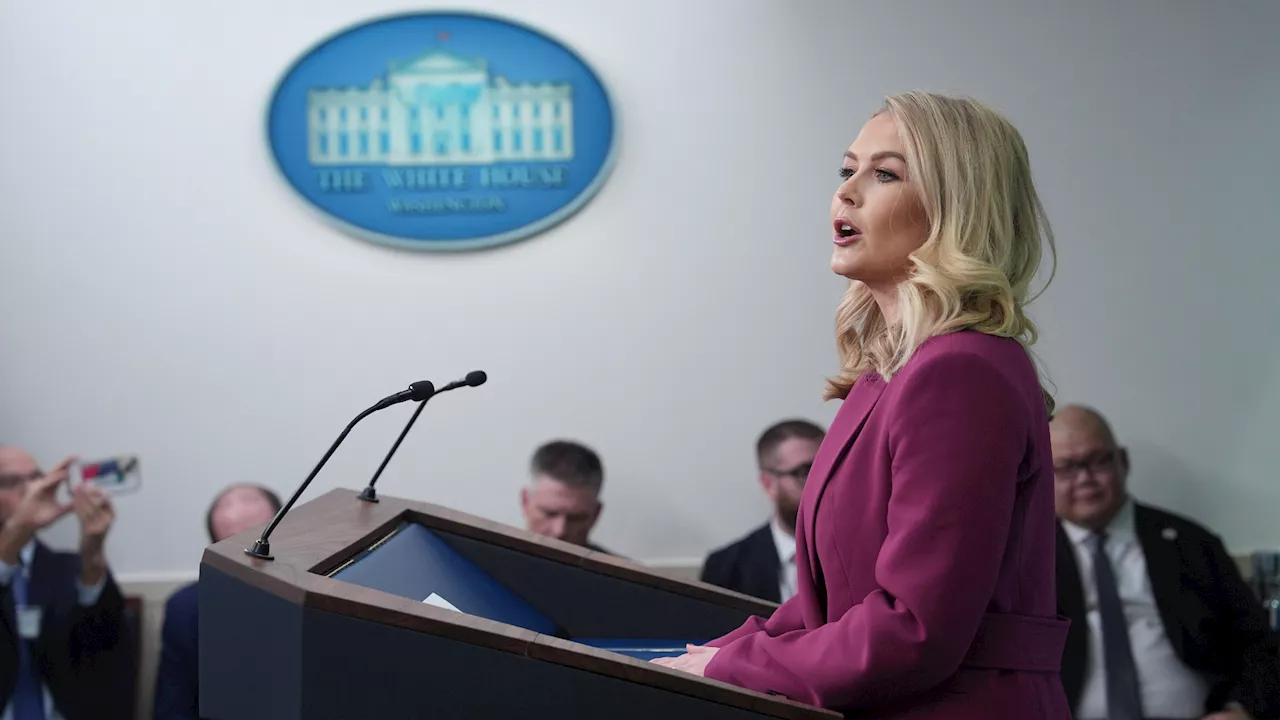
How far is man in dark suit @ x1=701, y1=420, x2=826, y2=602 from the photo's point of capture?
13.3 feet

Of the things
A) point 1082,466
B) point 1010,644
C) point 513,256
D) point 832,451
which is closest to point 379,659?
point 832,451

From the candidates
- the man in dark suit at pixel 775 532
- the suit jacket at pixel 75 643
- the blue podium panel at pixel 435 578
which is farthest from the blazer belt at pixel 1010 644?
the suit jacket at pixel 75 643

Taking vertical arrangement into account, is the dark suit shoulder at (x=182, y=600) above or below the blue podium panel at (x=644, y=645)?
below

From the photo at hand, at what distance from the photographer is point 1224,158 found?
4410mm

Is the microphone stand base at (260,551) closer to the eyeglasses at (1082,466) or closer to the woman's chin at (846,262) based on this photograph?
the woman's chin at (846,262)

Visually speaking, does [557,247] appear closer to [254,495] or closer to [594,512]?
[594,512]

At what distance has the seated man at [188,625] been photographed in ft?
12.6

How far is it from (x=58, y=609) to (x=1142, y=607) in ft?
10.9

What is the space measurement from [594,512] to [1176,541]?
1797mm

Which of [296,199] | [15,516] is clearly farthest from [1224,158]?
[15,516]

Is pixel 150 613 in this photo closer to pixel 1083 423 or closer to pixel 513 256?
pixel 513 256

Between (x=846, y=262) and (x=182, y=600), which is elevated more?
(x=846, y=262)

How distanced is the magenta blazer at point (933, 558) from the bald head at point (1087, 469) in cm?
268

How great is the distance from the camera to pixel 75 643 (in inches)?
158
